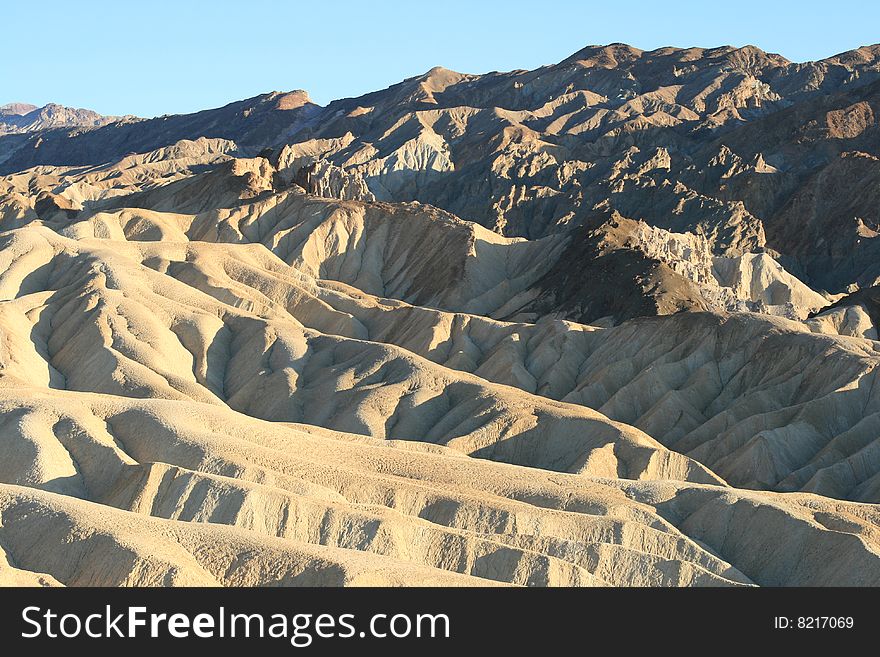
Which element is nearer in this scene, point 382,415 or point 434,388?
point 382,415

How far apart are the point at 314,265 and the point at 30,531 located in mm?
91186

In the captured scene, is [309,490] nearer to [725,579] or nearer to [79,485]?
[79,485]

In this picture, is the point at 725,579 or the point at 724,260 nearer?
the point at 725,579

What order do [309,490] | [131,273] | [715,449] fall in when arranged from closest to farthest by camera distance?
1. [309,490]
2. [715,449]
3. [131,273]

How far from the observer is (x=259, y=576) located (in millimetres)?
46969

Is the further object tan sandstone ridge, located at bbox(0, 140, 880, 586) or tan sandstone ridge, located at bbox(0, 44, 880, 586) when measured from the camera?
tan sandstone ridge, located at bbox(0, 44, 880, 586)

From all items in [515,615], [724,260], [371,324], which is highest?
[724,260]

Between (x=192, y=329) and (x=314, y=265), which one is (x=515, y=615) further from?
(x=314, y=265)

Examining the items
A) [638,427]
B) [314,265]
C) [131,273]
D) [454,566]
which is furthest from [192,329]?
[454,566]

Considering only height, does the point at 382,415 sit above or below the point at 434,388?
below

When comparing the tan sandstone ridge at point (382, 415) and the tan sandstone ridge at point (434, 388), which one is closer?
the tan sandstone ridge at point (382, 415)

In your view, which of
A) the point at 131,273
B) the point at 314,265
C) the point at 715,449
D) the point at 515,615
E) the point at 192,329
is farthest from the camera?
the point at 314,265

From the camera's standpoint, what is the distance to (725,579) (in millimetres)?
57000

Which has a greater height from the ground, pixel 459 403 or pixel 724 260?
pixel 724 260
